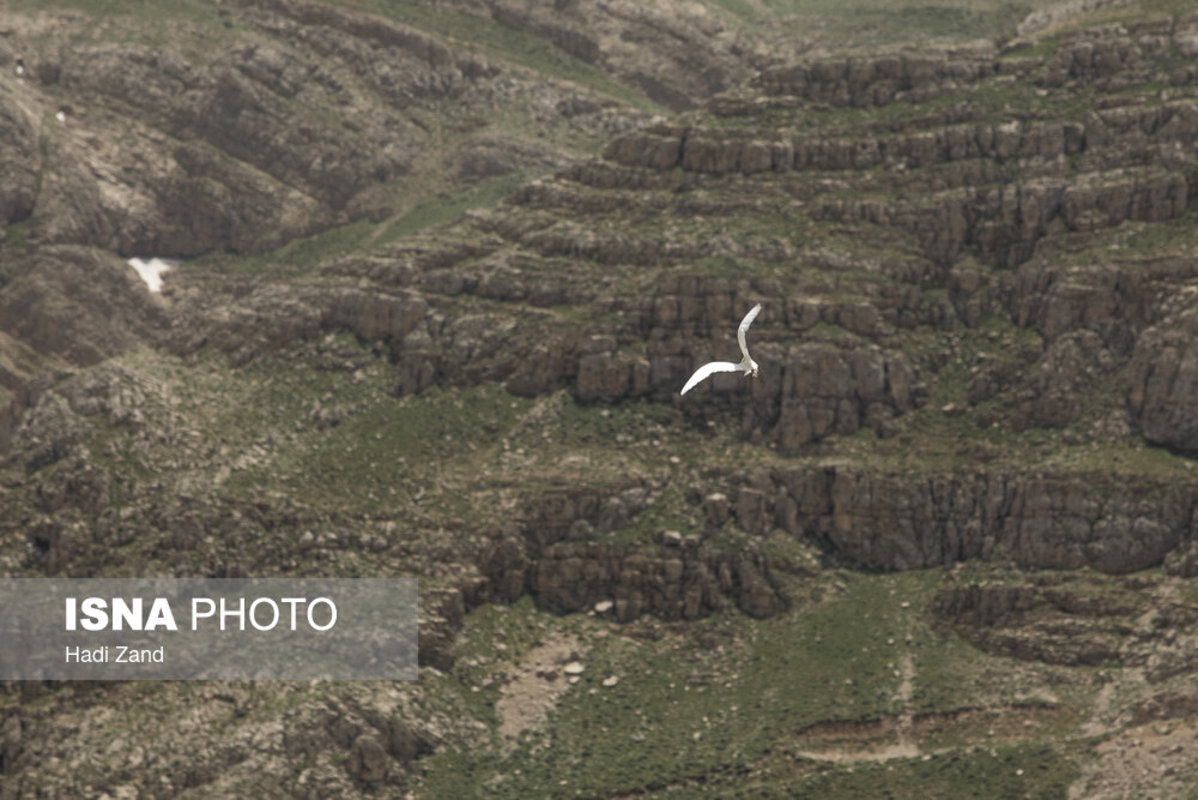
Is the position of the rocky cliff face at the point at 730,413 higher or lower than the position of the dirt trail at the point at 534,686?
higher

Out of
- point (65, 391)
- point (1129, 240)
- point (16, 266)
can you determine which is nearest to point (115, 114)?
point (16, 266)

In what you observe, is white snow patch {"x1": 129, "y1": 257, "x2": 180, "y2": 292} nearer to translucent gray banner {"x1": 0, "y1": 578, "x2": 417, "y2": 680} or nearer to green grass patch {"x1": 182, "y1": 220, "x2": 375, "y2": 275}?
green grass patch {"x1": 182, "y1": 220, "x2": 375, "y2": 275}

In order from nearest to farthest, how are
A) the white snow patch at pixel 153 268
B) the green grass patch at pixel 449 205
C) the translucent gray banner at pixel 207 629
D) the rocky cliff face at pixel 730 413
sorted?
the translucent gray banner at pixel 207 629 < the rocky cliff face at pixel 730 413 < the green grass patch at pixel 449 205 < the white snow patch at pixel 153 268

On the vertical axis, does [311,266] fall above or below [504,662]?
above

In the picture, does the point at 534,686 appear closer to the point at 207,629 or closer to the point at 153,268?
the point at 207,629

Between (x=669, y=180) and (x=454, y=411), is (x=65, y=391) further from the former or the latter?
(x=669, y=180)

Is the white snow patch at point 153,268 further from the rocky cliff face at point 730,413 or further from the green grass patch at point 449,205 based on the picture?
the rocky cliff face at point 730,413

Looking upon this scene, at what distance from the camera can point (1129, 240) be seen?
14700 cm

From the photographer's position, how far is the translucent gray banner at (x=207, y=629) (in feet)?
438

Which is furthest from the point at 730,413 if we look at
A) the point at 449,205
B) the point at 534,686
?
the point at 449,205

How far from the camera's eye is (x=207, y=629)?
136m

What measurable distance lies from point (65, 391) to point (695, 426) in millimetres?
34591

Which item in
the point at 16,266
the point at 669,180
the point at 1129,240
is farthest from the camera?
the point at 16,266

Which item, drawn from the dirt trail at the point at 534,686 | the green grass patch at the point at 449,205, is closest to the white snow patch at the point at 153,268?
the green grass patch at the point at 449,205
